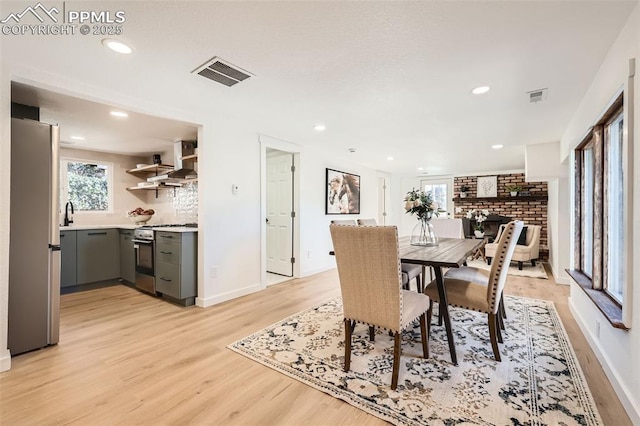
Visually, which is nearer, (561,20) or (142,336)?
(561,20)

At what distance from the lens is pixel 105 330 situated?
2596 millimetres

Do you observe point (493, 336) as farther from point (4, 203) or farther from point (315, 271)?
point (4, 203)

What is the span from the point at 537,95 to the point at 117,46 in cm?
341

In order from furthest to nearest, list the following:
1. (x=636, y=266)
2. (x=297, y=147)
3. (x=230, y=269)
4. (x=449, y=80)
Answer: (x=297, y=147) < (x=230, y=269) < (x=449, y=80) < (x=636, y=266)

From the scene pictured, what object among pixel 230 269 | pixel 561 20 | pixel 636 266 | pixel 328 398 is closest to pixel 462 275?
pixel 636 266

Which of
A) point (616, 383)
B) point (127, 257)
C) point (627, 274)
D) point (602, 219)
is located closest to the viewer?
point (627, 274)

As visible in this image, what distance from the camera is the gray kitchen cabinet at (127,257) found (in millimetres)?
3969

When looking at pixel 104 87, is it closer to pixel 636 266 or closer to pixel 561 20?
pixel 561 20

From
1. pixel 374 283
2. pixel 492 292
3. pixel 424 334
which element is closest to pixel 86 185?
pixel 374 283

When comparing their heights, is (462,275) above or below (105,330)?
above

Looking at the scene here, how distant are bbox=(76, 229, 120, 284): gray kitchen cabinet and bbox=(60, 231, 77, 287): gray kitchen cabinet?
0.04 meters

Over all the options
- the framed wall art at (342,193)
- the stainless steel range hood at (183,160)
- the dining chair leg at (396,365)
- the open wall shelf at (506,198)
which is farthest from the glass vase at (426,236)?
the open wall shelf at (506,198)

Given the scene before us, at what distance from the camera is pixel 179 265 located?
125 inches

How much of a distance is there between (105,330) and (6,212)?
1.27 meters
